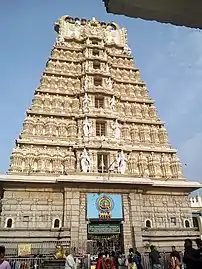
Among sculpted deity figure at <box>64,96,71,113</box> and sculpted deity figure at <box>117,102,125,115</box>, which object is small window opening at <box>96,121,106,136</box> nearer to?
sculpted deity figure at <box>117,102,125,115</box>

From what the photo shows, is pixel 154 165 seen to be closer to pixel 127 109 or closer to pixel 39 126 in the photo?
pixel 127 109

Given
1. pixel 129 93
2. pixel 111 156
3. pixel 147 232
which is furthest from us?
pixel 129 93

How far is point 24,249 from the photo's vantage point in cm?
1612

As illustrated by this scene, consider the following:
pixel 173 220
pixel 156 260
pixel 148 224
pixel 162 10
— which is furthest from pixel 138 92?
pixel 162 10

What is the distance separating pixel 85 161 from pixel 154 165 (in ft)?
20.4

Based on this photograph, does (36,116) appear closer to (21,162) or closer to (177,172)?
(21,162)

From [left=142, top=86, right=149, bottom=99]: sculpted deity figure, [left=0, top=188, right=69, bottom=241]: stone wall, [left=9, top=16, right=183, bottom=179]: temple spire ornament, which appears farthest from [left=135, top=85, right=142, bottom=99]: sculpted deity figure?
[left=0, top=188, right=69, bottom=241]: stone wall

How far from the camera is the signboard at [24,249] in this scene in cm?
1592

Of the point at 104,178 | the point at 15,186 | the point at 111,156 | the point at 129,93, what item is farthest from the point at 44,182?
the point at 129,93

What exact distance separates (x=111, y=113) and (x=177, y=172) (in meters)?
7.96

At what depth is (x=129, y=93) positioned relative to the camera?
27297 millimetres

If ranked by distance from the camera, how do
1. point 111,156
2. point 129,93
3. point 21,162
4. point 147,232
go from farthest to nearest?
point 129,93, point 111,156, point 21,162, point 147,232

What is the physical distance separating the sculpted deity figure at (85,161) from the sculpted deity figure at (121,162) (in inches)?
95.9

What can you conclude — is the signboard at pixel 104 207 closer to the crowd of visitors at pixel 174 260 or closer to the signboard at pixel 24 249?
the crowd of visitors at pixel 174 260
